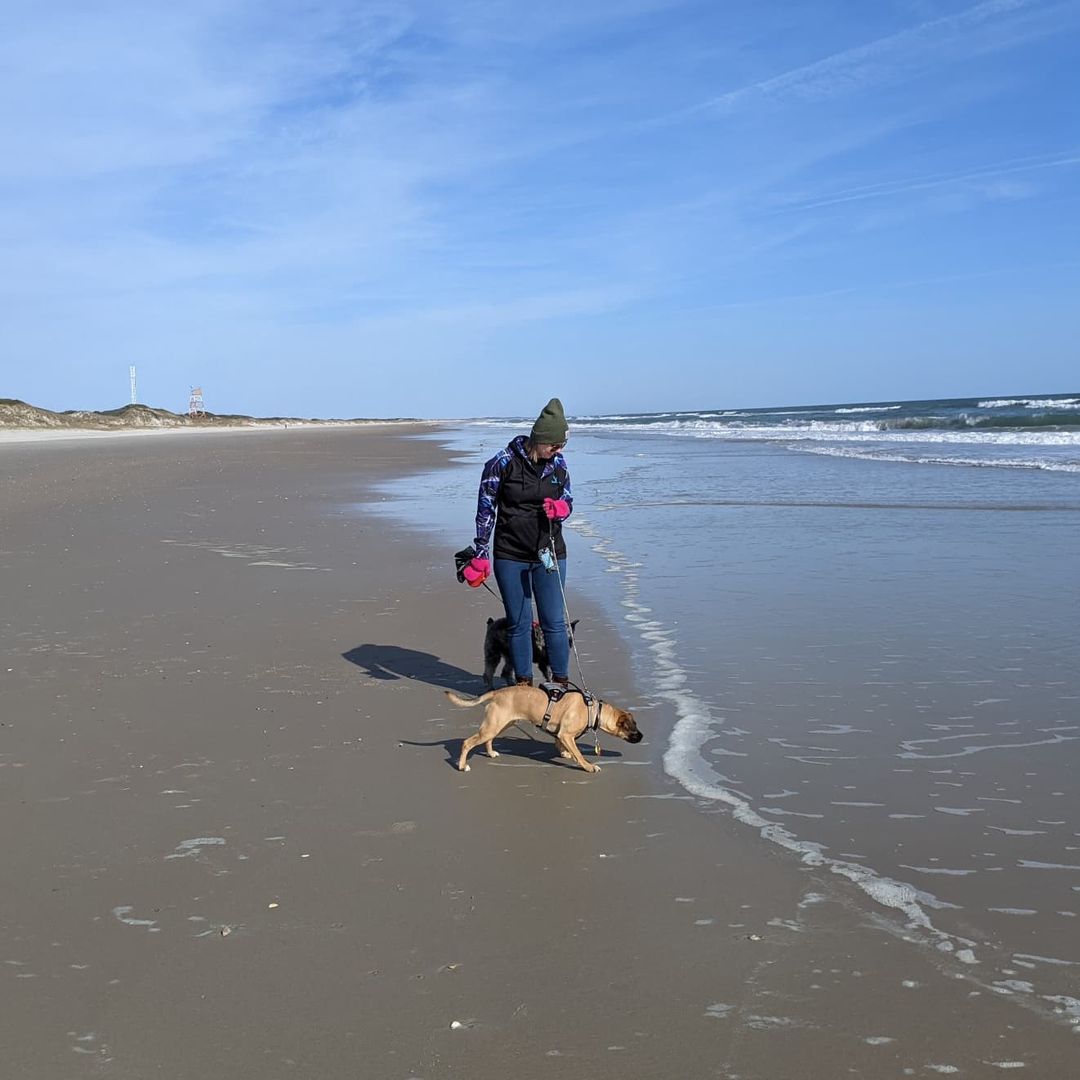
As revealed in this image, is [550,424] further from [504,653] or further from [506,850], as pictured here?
[506,850]

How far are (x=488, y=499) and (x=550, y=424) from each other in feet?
1.76

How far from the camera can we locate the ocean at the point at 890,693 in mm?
3311

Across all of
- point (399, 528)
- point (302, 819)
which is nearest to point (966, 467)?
point (399, 528)

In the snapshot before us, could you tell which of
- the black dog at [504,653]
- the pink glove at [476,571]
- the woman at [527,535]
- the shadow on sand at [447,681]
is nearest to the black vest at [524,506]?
the woman at [527,535]

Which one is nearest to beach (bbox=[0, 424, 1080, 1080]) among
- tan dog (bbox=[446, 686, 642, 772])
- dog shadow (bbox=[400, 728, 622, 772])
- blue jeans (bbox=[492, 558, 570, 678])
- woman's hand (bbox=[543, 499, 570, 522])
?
dog shadow (bbox=[400, 728, 622, 772])

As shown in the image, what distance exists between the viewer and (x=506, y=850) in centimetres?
372

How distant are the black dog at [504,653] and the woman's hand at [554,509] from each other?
638 mm

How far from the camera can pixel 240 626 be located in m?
7.31

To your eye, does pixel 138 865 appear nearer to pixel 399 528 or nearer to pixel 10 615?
pixel 10 615

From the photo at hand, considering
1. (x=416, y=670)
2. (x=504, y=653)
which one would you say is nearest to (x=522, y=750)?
(x=504, y=653)

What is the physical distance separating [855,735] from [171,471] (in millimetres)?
21222

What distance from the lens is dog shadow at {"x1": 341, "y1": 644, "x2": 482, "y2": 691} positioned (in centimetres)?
610

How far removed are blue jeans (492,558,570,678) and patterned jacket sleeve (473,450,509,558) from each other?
127 millimetres

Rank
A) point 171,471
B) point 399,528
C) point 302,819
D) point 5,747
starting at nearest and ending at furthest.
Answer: point 302,819, point 5,747, point 399,528, point 171,471
